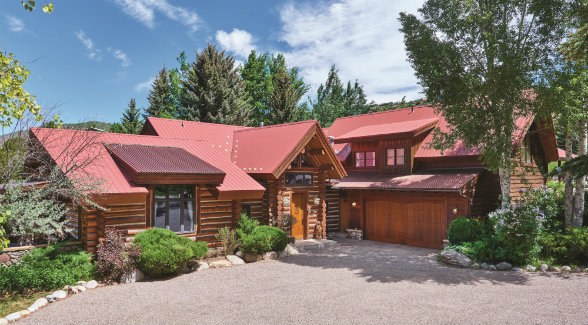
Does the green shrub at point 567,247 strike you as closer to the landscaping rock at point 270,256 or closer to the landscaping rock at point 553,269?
the landscaping rock at point 553,269

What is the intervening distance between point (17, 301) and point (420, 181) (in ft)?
50.8

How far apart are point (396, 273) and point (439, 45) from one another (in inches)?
388

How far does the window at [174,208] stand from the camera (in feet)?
44.1

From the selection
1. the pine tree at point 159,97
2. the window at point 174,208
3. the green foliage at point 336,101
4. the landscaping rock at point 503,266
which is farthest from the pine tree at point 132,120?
the landscaping rock at point 503,266

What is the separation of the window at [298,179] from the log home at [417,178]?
205 centimetres

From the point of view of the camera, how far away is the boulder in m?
13.2

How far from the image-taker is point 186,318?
8.12 meters

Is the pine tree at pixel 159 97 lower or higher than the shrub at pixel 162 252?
higher

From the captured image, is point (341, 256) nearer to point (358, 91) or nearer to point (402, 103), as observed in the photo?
point (358, 91)

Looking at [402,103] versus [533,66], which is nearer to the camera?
[533,66]


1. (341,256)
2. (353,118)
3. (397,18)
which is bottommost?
(341,256)

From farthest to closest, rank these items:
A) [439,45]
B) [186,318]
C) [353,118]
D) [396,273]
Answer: [353,118]
[439,45]
[396,273]
[186,318]

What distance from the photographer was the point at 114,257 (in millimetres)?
10883

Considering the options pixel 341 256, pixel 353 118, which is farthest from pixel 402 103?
pixel 341 256
